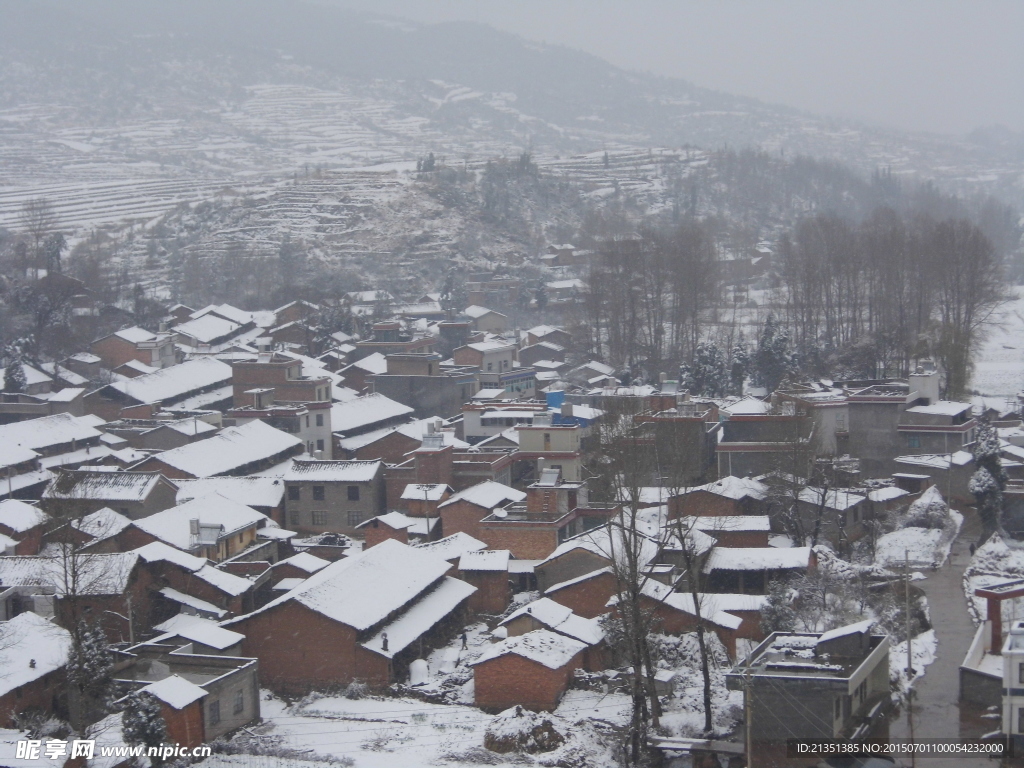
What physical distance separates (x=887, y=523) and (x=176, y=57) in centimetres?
15863

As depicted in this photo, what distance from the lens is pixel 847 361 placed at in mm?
36344

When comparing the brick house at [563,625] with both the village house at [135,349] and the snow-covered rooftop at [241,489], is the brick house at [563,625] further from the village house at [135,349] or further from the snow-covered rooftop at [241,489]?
the village house at [135,349]

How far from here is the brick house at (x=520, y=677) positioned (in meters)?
15.2

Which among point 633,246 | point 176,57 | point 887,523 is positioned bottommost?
point 887,523

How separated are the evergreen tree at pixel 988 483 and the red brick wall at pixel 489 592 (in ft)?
30.3

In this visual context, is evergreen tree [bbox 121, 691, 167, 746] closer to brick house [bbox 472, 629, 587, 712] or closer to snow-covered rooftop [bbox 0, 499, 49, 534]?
brick house [bbox 472, 629, 587, 712]

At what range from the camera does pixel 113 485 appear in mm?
22734

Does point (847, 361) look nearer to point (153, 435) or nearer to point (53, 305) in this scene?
point (153, 435)

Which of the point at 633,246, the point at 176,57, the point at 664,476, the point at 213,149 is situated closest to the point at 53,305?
Result: the point at 633,246

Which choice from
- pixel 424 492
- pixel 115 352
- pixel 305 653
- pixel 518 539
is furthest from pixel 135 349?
pixel 305 653

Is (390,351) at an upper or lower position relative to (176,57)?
lower

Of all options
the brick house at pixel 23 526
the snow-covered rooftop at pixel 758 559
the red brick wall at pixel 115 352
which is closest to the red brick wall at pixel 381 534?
the brick house at pixel 23 526
